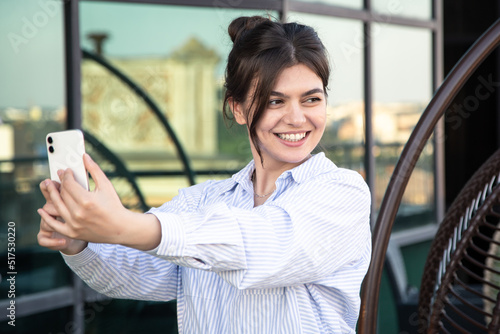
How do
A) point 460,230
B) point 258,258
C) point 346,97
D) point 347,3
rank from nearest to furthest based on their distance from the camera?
point 258,258 < point 460,230 < point 347,3 < point 346,97

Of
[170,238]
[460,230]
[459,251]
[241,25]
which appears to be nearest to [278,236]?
[170,238]

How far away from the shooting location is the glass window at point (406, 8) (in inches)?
177

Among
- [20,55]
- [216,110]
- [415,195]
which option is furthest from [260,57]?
[415,195]

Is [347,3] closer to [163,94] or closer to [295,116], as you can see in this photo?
[163,94]

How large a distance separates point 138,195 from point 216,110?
2.40 ft

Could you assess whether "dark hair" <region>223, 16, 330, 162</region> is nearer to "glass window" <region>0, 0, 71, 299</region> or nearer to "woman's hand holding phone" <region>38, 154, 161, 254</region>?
"woman's hand holding phone" <region>38, 154, 161, 254</region>

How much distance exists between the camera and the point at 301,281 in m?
1.15

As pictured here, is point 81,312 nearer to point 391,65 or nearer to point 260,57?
point 260,57

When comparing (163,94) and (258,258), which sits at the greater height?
(163,94)

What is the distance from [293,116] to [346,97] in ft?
10.5

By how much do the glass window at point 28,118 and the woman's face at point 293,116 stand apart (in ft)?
6.33

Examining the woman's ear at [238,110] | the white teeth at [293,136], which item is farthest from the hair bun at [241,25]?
the white teeth at [293,136]

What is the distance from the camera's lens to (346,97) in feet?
14.6

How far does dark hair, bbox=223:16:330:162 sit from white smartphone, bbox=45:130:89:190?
1.34 ft
